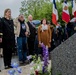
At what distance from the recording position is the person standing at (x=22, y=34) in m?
11.9

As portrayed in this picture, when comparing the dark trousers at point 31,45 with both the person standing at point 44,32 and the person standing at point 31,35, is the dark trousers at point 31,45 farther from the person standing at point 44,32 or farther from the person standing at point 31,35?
the person standing at point 44,32

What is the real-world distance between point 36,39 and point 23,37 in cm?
207

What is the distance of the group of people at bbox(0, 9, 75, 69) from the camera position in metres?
10.6

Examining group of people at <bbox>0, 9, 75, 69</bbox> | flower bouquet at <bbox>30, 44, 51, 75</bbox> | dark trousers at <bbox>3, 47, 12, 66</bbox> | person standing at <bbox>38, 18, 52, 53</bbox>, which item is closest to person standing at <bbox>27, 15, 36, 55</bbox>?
group of people at <bbox>0, 9, 75, 69</bbox>

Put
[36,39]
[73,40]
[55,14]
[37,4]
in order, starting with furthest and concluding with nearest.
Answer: [37,4] → [55,14] → [36,39] → [73,40]

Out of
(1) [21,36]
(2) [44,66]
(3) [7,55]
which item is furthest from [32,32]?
(2) [44,66]

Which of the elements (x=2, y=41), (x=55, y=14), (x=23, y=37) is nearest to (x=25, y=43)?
(x=23, y=37)

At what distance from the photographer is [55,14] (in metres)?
15.9

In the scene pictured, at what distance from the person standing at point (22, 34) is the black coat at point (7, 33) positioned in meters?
1.19

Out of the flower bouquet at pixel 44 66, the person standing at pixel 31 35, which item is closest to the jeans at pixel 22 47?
the person standing at pixel 31 35

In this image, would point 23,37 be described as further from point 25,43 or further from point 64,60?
point 64,60

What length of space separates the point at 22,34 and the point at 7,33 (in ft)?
4.66

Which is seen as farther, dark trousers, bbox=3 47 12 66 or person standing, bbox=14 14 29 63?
person standing, bbox=14 14 29 63

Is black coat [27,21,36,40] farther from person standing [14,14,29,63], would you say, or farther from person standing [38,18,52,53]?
person standing [14,14,29,63]
